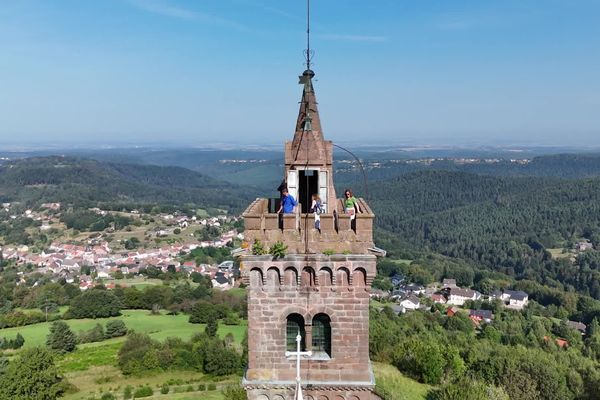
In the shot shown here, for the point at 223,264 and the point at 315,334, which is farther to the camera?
the point at 223,264

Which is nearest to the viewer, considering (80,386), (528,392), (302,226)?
(302,226)

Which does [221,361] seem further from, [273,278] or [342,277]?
[342,277]

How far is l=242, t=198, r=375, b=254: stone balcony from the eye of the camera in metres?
12.2

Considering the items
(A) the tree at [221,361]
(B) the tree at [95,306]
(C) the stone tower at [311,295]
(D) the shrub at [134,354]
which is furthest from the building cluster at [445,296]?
(C) the stone tower at [311,295]

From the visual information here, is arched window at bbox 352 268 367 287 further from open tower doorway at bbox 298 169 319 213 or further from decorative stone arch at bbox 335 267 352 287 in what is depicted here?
open tower doorway at bbox 298 169 319 213

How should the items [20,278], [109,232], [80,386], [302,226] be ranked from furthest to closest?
[109,232] → [20,278] → [80,386] → [302,226]

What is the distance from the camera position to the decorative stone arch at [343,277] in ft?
41.0

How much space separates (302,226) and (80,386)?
49253 millimetres

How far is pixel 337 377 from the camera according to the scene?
12789 mm

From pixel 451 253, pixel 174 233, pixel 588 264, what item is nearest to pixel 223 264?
pixel 174 233

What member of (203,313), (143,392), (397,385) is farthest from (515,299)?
(143,392)

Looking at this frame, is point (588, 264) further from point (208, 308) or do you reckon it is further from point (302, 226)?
point (302, 226)

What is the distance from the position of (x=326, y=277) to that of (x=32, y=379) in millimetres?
42272

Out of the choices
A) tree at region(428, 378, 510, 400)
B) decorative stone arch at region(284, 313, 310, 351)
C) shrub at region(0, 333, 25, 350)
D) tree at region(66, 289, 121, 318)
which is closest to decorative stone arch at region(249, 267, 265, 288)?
decorative stone arch at region(284, 313, 310, 351)
